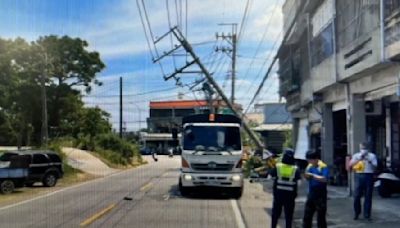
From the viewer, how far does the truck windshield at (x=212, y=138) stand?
2259 cm

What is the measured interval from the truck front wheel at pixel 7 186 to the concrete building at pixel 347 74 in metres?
13.3

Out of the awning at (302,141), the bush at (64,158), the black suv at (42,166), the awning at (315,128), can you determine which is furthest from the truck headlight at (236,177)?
the bush at (64,158)

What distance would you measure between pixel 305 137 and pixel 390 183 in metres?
17.6

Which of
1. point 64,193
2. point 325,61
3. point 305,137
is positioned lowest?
point 64,193

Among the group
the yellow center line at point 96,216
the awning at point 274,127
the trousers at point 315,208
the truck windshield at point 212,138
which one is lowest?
the yellow center line at point 96,216

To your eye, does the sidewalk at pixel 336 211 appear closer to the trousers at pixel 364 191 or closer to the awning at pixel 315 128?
the trousers at pixel 364 191

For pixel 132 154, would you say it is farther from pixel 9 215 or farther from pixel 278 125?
pixel 9 215

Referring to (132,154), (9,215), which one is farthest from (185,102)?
(9,215)

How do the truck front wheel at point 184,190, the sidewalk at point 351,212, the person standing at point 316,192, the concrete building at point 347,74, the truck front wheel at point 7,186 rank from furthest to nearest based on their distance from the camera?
the truck front wheel at point 7,186
the truck front wheel at point 184,190
the concrete building at point 347,74
the sidewalk at point 351,212
the person standing at point 316,192

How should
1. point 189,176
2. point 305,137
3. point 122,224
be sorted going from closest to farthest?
point 122,224 → point 189,176 → point 305,137

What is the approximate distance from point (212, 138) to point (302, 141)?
17.8 m

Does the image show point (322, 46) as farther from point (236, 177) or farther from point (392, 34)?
point (392, 34)

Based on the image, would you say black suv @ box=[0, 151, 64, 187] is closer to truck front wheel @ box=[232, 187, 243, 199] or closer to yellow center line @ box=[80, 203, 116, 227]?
truck front wheel @ box=[232, 187, 243, 199]

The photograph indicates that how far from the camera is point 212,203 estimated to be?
68.2 ft
